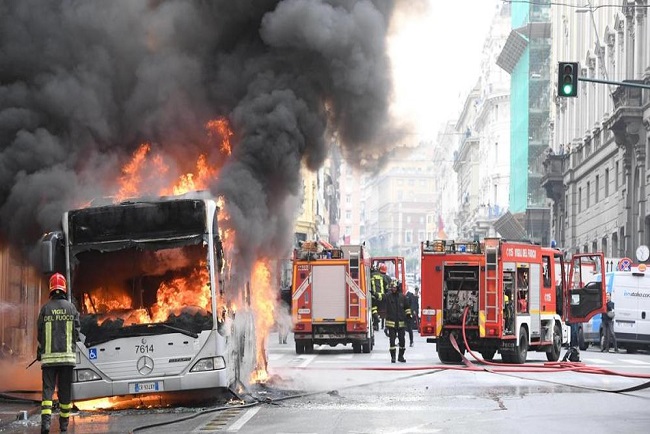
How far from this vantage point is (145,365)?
14086 millimetres

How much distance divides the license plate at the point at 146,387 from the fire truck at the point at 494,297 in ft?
35.0

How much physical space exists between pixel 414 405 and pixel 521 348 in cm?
945

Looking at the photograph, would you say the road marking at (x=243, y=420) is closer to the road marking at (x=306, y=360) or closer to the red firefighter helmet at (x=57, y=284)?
the red firefighter helmet at (x=57, y=284)

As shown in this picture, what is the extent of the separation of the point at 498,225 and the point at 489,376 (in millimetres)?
71175

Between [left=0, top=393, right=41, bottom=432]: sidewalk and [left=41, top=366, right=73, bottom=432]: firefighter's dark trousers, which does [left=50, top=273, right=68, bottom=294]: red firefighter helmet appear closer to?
[left=41, top=366, right=73, bottom=432]: firefighter's dark trousers

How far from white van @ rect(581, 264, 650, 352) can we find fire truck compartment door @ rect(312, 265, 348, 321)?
7817mm

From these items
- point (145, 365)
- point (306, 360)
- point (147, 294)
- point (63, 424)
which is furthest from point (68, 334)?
point (306, 360)

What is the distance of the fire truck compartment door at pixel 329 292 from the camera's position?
2881 cm

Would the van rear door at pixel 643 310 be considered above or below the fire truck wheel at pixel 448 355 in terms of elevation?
above

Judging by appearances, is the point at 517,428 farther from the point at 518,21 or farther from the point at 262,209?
the point at 518,21

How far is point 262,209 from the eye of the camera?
57.4 ft

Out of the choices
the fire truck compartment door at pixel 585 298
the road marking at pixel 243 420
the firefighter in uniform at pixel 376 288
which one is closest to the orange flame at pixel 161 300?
the road marking at pixel 243 420

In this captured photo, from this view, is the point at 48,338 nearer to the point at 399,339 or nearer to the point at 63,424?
the point at 63,424

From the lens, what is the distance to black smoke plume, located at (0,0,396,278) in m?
18.2
